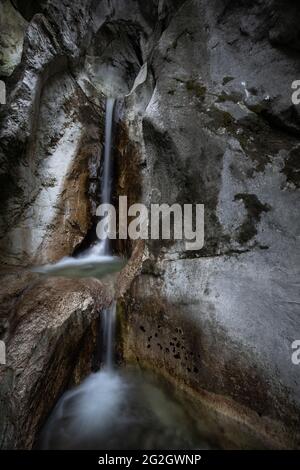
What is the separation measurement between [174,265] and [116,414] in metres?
2.24

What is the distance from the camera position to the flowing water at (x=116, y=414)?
3.06 m

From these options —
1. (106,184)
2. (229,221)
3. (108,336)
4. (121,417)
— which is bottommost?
(121,417)

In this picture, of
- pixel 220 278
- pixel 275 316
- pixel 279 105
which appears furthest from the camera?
pixel 279 105

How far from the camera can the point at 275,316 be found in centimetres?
314

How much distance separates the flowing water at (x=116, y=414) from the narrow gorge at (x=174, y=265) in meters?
0.02

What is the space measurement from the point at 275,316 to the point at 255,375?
0.73 m

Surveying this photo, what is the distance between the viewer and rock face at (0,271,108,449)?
2732 millimetres

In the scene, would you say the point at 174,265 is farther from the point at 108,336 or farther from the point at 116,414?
the point at 116,414

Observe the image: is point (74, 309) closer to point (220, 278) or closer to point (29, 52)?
point (220, 278)

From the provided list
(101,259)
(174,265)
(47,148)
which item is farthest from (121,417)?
(47,148)

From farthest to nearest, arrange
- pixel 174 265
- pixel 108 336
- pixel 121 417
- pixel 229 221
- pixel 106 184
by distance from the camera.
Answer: pixel 106 184
pixel 108 336
pixel 174 265
pixel 229 221
pixel 121 417

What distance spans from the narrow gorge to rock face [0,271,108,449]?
0.02 m

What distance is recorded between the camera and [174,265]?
13.6 feet
